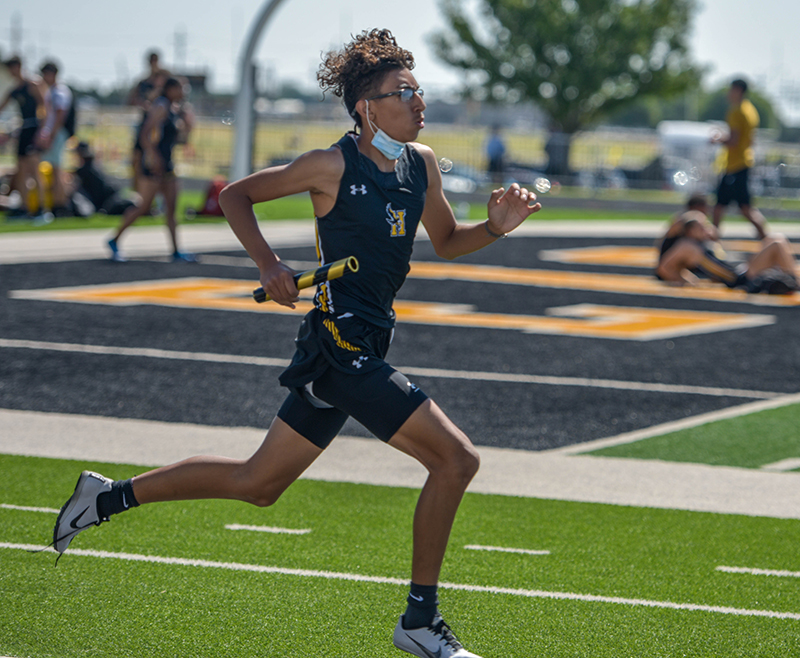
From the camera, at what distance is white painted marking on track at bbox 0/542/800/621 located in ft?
13.6

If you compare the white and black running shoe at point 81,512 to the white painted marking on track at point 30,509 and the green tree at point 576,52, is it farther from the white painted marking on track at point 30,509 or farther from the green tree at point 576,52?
the green tree at point 576,52

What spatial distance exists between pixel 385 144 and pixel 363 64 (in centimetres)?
30

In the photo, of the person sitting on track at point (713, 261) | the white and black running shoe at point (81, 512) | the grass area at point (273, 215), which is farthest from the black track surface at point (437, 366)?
the grass area at point (273, 215)

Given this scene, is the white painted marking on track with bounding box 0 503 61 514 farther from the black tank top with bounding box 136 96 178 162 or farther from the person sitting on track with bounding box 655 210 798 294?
the person sitting on track with bounding box 655 210 798 294

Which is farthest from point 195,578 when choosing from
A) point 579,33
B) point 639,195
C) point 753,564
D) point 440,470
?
point 579,33

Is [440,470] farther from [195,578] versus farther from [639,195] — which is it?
[639,195]

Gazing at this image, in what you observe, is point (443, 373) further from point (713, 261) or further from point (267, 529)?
point (713, 261)

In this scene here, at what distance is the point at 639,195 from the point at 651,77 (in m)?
11.8

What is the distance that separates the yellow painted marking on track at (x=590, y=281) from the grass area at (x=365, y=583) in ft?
26.9

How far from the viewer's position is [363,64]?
3887 millimetres

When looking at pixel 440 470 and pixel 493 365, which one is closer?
pixel 440 470

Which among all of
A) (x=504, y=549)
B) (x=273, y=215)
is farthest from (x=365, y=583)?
(x=273, y=215)

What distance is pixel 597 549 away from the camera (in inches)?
191

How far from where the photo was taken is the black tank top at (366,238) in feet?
12.3
